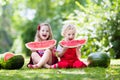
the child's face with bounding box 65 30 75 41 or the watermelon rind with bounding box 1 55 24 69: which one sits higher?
the child's face with bounding box 65 30 75 41

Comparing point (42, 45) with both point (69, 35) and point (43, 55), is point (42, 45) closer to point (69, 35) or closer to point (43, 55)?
point (43, 55)

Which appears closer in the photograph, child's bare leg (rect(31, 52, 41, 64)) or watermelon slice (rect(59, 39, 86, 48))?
watermelon slice (rect(59, 39, 86, 48))

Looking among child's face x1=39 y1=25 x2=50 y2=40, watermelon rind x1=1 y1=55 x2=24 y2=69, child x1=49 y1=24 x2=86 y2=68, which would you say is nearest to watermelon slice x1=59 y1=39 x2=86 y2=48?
child x1=49 y1=24 x2=86 y2=68

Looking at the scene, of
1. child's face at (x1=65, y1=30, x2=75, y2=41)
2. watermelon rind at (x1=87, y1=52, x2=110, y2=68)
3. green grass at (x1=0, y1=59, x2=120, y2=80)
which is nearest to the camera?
green grass at (x1=0, y1=59, x2=120, y2=80)

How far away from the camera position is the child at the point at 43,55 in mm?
8438

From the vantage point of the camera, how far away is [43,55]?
8.48 m

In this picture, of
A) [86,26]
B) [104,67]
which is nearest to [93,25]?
[86,26]

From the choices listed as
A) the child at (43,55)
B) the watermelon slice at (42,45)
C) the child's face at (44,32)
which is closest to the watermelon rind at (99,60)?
the child at (43,55)

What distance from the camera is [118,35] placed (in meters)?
15.2

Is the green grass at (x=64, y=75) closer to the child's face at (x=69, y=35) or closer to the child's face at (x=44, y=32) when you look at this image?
the child's face at (x=69, y=35)

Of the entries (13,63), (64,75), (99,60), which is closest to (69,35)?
(99,60)

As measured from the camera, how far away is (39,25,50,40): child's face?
8806 mm

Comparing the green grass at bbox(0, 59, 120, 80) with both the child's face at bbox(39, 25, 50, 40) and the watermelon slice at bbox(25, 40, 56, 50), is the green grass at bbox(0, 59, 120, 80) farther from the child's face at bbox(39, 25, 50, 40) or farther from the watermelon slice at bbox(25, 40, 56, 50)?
the child's face at bbox(39, 25, 50, 40)

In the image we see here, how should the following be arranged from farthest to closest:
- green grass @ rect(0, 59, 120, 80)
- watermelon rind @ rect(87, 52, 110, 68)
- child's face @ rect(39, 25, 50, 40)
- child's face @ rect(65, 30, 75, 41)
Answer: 1. child's face @ rect(39, 25, 50, 40)
2. watermelon rind @ rect(87, 52, 110, 68)
3. child's face @ rect(65, 30, 75, 41)
4. green grass @ rect(0, 59, 120, 80)
